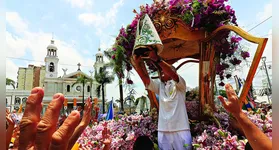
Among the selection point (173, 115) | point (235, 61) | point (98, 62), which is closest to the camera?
point (173, 115)

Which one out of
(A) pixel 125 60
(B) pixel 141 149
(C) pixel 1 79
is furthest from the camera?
(A) pixel 125 60

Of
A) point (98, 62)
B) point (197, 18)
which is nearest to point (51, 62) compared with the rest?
point (98, 62)

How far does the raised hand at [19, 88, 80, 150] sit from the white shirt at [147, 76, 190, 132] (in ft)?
6.56

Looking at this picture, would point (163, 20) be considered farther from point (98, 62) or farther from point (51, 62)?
→ point (51, 62)

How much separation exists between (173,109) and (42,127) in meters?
2.13

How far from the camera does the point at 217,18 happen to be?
3199 millimetres

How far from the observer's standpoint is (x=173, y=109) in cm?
271

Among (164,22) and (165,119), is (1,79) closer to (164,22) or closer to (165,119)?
(165,119)

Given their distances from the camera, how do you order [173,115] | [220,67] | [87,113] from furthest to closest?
1. [220,67]
2. [173,115]
3. [87,113]

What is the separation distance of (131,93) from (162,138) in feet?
5.42

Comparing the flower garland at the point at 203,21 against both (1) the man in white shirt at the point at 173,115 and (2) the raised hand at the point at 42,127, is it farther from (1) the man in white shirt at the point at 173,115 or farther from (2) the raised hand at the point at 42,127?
(2) the raised hand at the point at 42,127

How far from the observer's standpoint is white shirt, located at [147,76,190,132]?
2670 millimetres

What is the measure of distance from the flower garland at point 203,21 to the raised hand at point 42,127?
288 centimetres

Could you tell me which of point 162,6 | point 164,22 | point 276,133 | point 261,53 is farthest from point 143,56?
point 276,133
